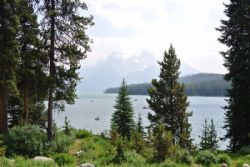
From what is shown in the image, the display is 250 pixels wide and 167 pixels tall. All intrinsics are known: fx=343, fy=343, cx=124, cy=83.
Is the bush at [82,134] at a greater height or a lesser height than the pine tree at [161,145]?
lesser

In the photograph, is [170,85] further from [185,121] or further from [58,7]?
[58,7]

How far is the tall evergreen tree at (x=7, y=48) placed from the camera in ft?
72.0

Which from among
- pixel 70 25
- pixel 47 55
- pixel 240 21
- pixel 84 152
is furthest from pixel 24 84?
pixel 240 21

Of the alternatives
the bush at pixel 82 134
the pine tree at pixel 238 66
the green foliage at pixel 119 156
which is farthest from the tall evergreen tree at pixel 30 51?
the pine tree at pixel 238 66

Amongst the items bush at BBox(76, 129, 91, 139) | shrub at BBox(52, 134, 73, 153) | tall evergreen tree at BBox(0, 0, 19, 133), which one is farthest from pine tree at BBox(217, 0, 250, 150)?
tall evergreen tree at BBox(0, 0, 19, 133)

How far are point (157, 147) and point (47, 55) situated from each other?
9716 millimetres

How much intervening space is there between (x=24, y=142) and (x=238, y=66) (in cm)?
1635

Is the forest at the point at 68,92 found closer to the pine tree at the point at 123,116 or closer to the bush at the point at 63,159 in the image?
the bush at the point at 63,159

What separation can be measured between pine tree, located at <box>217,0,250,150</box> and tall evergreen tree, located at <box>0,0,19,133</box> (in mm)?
15786

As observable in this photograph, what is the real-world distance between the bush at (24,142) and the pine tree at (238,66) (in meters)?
14.5

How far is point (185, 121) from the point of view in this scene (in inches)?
1259

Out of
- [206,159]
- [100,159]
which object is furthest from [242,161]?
[100,159]

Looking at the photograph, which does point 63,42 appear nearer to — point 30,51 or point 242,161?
point 30,51

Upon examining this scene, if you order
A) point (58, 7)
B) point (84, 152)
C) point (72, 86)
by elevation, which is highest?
point (58, 7)
